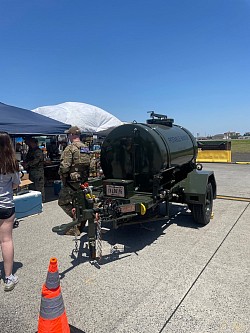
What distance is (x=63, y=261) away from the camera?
405 centimetres

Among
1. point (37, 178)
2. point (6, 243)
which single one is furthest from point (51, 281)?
point (37, 178)

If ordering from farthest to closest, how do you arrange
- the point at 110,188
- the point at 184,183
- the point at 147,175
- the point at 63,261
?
the point at 184,183 < the point at 147,175 < the point at 110,188 < the point at 63,261

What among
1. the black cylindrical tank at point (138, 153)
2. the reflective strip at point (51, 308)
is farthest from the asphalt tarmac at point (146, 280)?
the black cylindrical tank at point (138, 153)

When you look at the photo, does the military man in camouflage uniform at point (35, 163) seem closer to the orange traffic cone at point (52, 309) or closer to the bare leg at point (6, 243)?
the bare leg at point (6, 243)

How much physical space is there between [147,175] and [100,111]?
49.5 ft

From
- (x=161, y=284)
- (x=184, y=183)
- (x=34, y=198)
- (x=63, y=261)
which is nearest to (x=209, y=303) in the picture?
(x=161, y=284)

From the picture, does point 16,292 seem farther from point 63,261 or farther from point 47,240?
point 47,240

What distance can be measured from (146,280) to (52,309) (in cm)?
144

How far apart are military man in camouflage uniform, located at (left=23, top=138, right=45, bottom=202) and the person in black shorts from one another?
4.66 m

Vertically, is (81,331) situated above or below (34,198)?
below

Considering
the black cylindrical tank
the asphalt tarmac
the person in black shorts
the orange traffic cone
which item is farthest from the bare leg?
the black cylindrical tank

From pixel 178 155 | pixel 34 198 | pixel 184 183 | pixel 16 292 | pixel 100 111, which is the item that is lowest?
pixel 16 292

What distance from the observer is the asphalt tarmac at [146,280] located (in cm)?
268

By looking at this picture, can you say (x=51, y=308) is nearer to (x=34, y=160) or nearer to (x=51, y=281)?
(x=51, y=281)
